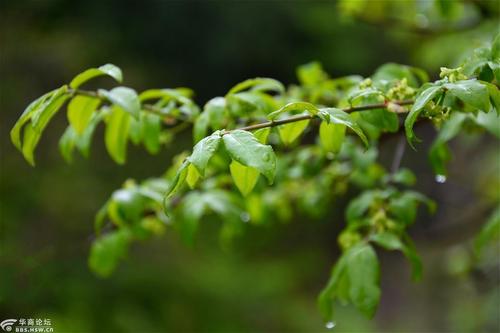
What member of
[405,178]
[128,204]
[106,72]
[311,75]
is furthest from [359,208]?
[106,72]

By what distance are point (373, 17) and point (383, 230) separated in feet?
3.87

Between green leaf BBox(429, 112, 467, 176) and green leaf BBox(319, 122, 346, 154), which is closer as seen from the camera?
green leaf BBox(319, 122, 346, 154)

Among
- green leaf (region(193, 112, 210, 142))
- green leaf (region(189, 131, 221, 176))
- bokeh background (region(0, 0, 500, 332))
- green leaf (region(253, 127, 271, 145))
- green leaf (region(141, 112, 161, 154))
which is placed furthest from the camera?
bokeh background (region(0, 0, 500, 332))

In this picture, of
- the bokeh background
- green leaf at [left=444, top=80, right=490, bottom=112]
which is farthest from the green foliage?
the bokeh background

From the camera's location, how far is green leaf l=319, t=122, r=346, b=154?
1007 millimetres

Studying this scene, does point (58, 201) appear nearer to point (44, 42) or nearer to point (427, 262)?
point (44, 42)

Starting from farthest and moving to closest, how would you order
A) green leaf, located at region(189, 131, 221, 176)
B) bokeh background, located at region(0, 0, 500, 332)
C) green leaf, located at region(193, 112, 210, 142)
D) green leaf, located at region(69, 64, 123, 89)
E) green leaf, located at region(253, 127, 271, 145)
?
bokeh background, located at region(0, 0, 500, 332)
green leaf, located at region(193, 112, 210, 142)
green leaf, located at region(69, 64, 123, 89)
green leaf, located at region(253, 127, 271, 145)
green leaf, located at region(189, 131, 221, 176)

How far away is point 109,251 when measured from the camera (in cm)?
146

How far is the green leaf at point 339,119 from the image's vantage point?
2.74ft

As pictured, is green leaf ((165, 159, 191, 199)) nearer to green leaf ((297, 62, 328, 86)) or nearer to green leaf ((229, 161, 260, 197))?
green leaf ((229, 161, 260, 197))

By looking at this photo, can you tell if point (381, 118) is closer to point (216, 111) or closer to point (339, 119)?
point (339, 119)

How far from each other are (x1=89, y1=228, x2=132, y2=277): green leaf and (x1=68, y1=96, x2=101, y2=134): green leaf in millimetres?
392

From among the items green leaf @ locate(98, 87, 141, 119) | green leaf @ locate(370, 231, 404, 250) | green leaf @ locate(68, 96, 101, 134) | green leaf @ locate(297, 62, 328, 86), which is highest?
green leaf @ locate(297, 62, 328, 86)

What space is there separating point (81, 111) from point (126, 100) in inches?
6.1
